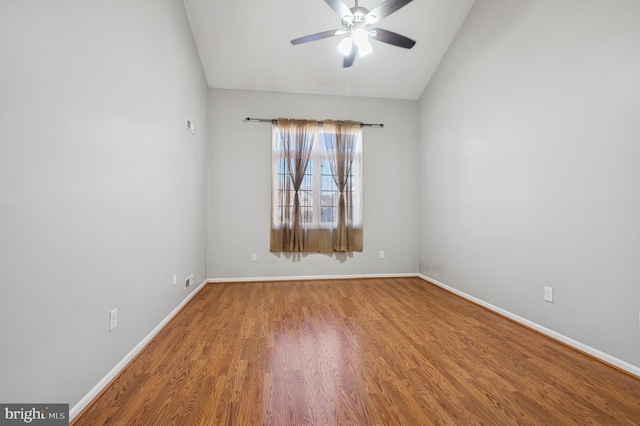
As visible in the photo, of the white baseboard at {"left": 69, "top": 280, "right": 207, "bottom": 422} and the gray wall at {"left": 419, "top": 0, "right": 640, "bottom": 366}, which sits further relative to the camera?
the gray wall at {"left": 419, "top": 0, "right": 640, "bottom": 366}

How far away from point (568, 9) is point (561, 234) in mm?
1722

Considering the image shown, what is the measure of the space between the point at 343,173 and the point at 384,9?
218cm

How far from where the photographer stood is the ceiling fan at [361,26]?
2113 millimetres

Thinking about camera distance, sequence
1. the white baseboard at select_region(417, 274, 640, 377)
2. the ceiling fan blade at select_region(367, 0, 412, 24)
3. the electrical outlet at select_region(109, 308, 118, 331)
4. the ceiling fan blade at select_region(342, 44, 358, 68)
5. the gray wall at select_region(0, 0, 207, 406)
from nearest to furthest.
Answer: the gray wall at select_region(0, 0, 207, 406) < the electrical outlet at select_region(109, 308, 118, 331) < the white baseboard at select_region(417, 274, 640, 377) < the ceiling fan blade at select_region(367, 0, 412, 24) < the ceiling fan blade at select_region(342, 44, 358, 68)

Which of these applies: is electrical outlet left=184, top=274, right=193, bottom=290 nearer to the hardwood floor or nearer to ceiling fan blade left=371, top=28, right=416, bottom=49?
the hardwood floor

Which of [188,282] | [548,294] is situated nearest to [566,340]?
[548,294]

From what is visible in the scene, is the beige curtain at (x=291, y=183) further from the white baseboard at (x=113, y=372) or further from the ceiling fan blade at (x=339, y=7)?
the ceiling fan blade at (x=339, y=7)

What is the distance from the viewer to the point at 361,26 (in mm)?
2293

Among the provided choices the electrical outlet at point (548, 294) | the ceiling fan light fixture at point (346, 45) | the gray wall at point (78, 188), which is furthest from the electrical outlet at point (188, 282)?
the electrical outlet at point (548, 294)


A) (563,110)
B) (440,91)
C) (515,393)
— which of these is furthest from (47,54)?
(440,91)

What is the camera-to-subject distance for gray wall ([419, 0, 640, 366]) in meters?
1.71

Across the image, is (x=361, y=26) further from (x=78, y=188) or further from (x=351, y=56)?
(x=78, y=188)

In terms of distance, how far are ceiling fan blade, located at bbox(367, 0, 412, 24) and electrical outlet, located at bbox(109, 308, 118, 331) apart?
9.14 ft

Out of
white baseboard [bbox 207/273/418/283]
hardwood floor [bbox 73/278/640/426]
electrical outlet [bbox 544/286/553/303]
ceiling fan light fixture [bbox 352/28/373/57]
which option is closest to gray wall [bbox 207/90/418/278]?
white baseboard [bbox 207/273/418/283]
